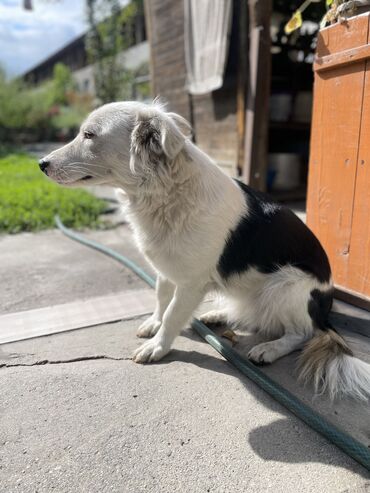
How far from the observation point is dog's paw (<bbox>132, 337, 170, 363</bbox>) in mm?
2172

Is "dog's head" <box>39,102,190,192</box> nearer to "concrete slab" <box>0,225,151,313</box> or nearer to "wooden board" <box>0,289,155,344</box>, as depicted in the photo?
"wooden board" <box>0,289,155,344</box>

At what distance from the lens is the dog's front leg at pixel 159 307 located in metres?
2.46

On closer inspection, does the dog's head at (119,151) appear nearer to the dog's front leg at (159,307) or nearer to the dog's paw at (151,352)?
the dog's front leg at (159,307)

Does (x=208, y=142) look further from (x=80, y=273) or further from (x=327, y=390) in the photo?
(x=327, y=390)

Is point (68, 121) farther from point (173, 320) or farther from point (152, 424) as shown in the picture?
point (152, 424)

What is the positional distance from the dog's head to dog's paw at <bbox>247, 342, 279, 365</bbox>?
1106mm

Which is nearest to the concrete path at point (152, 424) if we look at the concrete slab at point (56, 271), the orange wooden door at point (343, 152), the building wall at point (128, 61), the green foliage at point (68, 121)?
the orange wooden door at point (343, 152)

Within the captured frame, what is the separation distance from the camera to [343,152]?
255cm

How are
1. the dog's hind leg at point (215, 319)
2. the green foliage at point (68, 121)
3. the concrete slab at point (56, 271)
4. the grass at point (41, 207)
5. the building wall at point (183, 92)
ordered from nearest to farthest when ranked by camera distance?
1. the dog's hind leg at point (215, 319)
2. the concrete slab at point (56, 271)
3. the grass at point (41, 207)
4. the building wall at point (183, 92)
5. the green foliage at point (68, 121)

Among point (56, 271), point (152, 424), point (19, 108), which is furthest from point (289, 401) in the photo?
point (19, 108)

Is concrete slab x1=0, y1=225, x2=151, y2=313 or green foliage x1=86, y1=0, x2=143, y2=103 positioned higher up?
green foliage x1=86, y1=0, x2=143, y2=103

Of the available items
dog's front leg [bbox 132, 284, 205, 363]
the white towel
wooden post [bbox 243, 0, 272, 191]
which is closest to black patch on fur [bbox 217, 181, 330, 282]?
dog's front leg [bbox 132, 284, 205, 363]

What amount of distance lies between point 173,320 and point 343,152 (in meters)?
1.58

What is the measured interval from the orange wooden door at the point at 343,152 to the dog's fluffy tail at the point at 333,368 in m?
0.71
